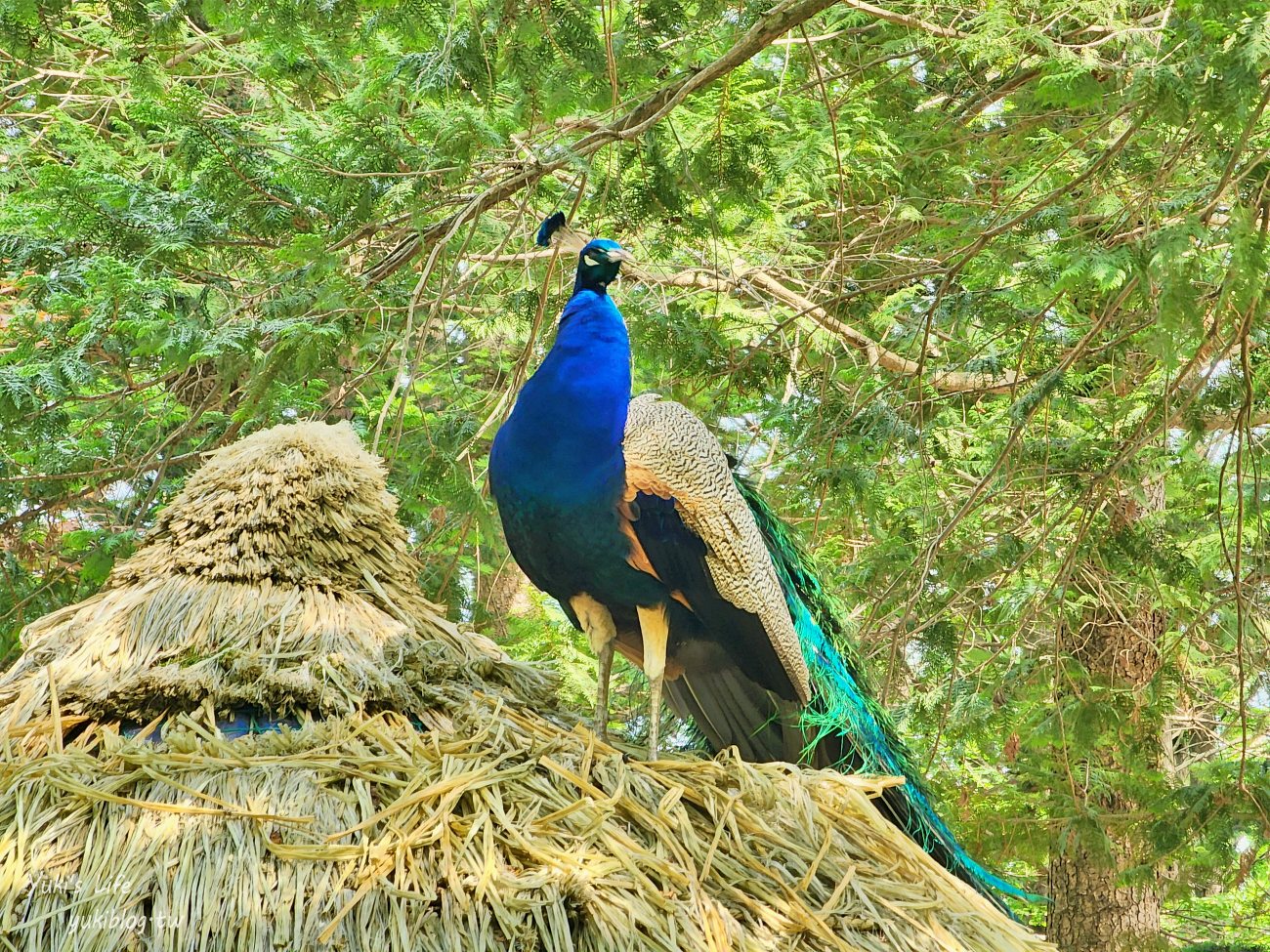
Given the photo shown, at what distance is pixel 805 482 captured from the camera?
562 centimetres

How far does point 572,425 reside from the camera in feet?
11.3

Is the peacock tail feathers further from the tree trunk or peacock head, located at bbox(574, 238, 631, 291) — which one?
the tree trunk

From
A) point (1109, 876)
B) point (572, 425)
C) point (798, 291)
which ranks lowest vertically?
point (1109, 876)

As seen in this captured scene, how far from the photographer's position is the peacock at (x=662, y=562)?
3396 millimetres

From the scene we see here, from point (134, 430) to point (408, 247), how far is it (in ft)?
6.85

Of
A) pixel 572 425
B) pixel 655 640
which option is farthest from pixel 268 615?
pixel 655 640

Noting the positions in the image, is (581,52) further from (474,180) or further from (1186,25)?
(1186,25)

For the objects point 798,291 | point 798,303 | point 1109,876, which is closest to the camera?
point 798,303

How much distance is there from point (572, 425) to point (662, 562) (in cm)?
44

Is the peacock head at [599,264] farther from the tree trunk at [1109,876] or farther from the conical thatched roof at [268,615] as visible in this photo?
the tree trunk at [1109,876]

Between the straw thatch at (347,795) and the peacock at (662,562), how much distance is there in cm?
35

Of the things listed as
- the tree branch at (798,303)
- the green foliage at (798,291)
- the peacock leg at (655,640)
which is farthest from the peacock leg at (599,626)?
the tree branch at (798,303)

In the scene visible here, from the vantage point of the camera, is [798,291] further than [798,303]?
Yes

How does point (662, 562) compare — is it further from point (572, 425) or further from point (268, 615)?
point (268, 615)
